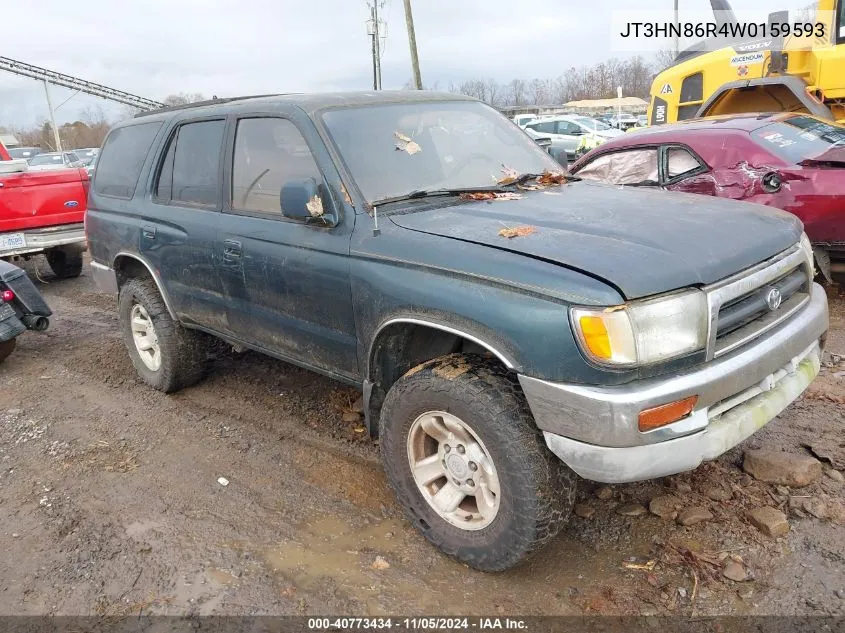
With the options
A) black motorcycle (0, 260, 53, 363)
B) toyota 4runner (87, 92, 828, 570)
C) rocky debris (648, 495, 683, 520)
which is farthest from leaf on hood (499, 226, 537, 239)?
black motorcycle (0, 260, 53, 363)

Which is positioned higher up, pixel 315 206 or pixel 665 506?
pixel 315 206

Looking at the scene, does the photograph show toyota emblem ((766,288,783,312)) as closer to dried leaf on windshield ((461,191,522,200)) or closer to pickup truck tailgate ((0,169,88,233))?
dried leaf on windshield ((461,191,522,200))

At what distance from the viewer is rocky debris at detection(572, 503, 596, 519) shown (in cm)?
313

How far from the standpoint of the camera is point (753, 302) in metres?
2.62

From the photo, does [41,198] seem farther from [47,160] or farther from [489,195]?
[47,160]

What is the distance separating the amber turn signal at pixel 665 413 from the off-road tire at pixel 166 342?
11.2 ft

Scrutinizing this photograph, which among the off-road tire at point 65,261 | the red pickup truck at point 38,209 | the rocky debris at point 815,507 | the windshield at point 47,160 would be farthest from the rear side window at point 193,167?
the windshield at point 47,160

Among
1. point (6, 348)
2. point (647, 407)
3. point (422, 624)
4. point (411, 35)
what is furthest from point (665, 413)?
point (411, 35)

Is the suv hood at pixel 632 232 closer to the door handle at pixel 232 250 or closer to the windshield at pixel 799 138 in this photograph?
the door handle at pixel 232 250

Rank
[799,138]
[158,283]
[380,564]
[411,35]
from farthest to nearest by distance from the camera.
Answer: [411,35]
[799,138]
[158,283]
[380,564]

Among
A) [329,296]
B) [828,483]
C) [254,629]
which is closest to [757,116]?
[828,483]

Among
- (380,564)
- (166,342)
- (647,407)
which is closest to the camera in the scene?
(647,407)

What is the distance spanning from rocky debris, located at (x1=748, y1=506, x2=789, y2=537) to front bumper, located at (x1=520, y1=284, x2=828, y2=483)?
0.59 meters

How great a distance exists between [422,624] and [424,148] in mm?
2318
